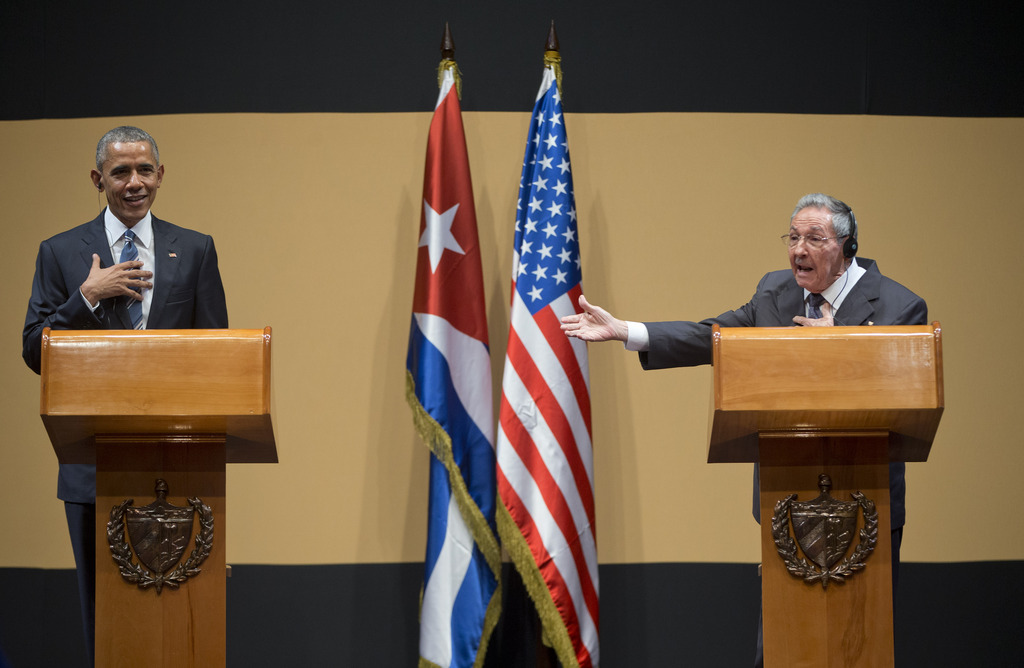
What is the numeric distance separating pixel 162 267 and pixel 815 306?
1.86m

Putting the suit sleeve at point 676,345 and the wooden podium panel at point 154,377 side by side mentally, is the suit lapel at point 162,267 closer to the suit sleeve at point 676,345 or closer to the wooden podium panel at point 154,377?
the wooden podium panel at point 154,377

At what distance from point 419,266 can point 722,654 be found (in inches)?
77.9

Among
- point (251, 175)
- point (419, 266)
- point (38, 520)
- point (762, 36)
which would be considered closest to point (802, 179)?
point (762, 36)

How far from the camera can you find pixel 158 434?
2.32 meters

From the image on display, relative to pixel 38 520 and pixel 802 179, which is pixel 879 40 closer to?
pixel 802 179

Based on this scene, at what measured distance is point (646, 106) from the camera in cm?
429

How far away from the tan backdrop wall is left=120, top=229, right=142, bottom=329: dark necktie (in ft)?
4.39

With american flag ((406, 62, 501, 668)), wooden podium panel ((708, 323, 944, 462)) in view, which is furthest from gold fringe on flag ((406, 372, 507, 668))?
wooden podium panel ((708, 323, 944, 462))

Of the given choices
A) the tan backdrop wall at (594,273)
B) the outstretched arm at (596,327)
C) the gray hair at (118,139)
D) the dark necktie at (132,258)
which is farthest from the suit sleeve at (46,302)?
the tan backdrop wall at (594,273)

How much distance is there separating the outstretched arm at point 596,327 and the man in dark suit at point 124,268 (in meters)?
1.04

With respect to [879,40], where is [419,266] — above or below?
below

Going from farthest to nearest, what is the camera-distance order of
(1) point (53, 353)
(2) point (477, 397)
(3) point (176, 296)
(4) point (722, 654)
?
(4) point (722, 654), (2) point (477, 397), (3) point (176, 296), (1) point (53, 353)

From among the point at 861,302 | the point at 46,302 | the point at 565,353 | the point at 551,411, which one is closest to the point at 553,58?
the point at 565,353

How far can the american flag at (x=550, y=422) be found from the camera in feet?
12.3
